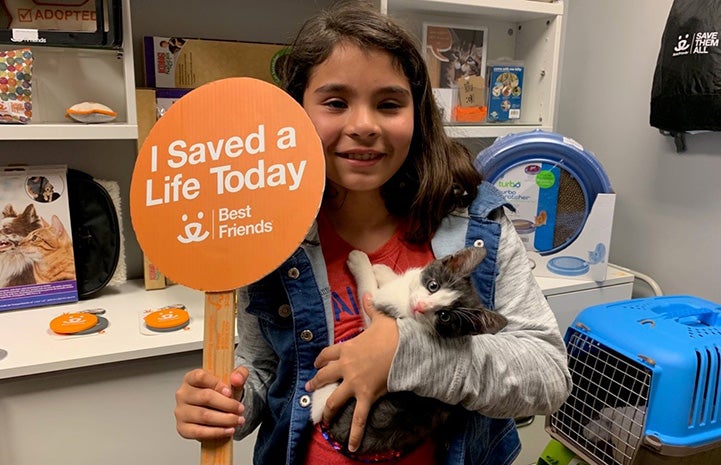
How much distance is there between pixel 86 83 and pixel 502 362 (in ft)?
4.24

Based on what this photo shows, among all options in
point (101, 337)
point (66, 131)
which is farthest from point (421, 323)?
point (66, 131)

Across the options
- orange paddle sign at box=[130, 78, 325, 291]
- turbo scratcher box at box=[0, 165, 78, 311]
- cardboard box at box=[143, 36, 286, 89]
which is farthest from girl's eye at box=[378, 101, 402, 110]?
turbo scratcher box at box=[0, 165, 78, 311]

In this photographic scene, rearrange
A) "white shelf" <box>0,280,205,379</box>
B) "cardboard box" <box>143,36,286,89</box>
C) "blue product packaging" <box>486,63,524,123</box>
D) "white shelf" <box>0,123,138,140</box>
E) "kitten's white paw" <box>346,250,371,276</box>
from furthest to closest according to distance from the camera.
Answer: "blue product packaging" <box>486,63,524,123</box> < "cardboard box" <box>143,36,286,89</box> < "white shelf" <box>0,123,138,140</box> < "white shelf" <box>0,280,205,379</box> < "kitten's white paw" <box>346,250,371,276</box>

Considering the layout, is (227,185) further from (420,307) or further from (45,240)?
(45,240)

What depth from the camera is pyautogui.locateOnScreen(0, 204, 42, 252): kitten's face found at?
1.36 metres

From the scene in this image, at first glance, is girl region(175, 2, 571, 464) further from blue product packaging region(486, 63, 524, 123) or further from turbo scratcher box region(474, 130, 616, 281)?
blue product packaging region(486, 63, 524, 123)

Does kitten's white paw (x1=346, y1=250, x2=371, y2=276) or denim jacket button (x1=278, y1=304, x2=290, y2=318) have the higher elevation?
kitten's white paw (x1=346, y1=250, x2=371, y2=276)

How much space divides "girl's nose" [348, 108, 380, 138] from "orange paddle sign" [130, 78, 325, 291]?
14cm

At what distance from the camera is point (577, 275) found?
168 centimetres

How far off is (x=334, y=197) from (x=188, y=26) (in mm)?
969

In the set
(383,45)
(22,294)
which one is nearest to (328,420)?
(383,45)

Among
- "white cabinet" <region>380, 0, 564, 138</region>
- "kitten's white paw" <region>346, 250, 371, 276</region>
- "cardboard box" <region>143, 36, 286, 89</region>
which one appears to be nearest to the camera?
"kitten's white paw" <region>346, 250, 371, 276</region>

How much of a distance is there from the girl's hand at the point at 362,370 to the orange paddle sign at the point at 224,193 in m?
0.17

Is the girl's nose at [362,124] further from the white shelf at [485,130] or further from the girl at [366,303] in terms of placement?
the white shelf at [485,130]
